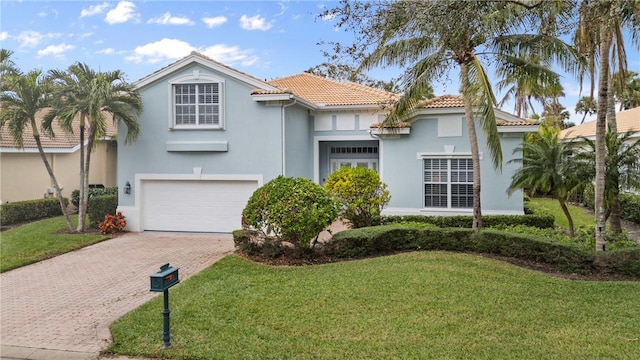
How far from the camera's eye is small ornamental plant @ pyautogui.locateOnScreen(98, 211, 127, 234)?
15117mm

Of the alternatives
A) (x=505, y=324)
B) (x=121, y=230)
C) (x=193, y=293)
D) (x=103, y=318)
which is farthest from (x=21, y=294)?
(x=505, y=324)

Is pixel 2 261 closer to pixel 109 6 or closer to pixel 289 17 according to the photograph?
pixel 109 6

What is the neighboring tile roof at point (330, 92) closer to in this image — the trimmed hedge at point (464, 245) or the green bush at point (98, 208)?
the trimmed hedge at point (464, 245)

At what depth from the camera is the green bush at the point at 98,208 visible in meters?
16.0

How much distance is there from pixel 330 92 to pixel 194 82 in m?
6.34

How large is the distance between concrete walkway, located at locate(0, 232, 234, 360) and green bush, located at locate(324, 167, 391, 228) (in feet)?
12.9

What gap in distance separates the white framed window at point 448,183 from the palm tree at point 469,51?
3.00 m

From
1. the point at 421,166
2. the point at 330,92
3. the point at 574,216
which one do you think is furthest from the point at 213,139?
the point at 574,216

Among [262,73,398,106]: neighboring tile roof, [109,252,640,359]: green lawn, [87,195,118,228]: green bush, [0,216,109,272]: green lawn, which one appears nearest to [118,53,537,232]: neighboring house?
[87,195,118,228]: green bush

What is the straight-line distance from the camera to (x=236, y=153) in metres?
15.0

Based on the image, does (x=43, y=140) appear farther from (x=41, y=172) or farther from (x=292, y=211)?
(x=292, y=211)

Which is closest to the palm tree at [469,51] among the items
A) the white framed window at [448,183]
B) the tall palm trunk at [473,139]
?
the tall palm trunk at [473,139]

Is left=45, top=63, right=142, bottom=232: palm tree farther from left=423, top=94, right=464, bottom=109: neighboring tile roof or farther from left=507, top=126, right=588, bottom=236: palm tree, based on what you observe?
left=507, top=126, right=588, bottom=236: palm tree

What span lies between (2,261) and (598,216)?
15035mm
